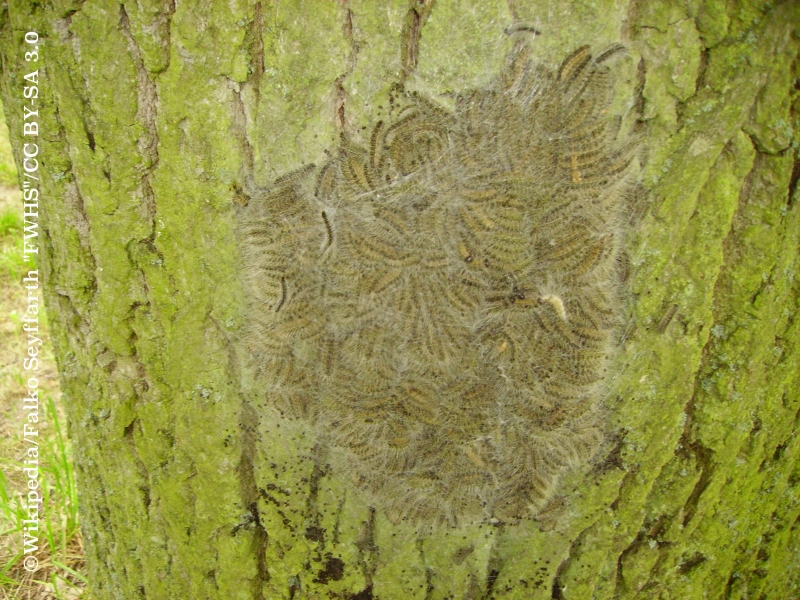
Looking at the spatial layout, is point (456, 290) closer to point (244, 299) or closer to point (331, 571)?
point (244, 299)

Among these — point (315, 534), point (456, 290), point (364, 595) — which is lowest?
point (364, 595)

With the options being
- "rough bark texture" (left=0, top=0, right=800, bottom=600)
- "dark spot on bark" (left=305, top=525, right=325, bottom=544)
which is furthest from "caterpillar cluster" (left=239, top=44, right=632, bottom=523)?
"dark spot on bark" (left=305, top=525, right=325, bottom=544)

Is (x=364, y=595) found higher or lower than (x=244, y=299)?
lower

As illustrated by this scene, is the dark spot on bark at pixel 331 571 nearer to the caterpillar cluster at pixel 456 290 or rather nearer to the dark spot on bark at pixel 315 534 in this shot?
the dark spot on bark at pixel 315 534

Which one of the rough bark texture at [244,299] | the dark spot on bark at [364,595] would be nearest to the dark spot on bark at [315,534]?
the rough bark texture at [244,299]

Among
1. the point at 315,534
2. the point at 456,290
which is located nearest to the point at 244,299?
the point at 456,290

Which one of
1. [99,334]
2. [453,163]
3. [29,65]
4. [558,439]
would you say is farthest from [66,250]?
[558,439]

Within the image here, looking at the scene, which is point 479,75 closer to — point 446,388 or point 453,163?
point 453,163
